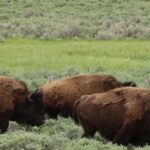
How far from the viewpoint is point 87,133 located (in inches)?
444

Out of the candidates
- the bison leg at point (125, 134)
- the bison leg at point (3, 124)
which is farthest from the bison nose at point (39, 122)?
the bison leg at point (125, 134)

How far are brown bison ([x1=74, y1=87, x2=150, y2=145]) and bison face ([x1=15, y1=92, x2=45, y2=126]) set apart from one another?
1214 mm

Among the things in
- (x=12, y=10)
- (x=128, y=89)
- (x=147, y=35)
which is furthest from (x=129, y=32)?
(x=128, y=89)

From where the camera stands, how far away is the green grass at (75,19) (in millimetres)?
32938

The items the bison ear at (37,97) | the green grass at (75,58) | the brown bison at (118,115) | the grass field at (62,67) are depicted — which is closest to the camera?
the grass field at (62,67)

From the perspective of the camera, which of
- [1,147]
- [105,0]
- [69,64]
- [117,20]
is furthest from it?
[105,0]

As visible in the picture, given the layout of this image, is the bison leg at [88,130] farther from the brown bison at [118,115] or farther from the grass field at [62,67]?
the grass field at [62,67]

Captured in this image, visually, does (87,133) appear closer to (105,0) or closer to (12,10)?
(12,10)

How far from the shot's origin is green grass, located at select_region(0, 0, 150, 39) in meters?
32.9

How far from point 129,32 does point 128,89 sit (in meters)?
22.4

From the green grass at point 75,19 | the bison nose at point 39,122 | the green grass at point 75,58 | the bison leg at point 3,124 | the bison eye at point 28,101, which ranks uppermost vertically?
the bison eye at point 28,101

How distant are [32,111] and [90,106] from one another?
1.66m

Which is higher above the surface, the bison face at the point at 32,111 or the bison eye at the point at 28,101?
the bison eye at the point at 28,101

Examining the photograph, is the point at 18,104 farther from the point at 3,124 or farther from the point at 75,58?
the point at 75,58
